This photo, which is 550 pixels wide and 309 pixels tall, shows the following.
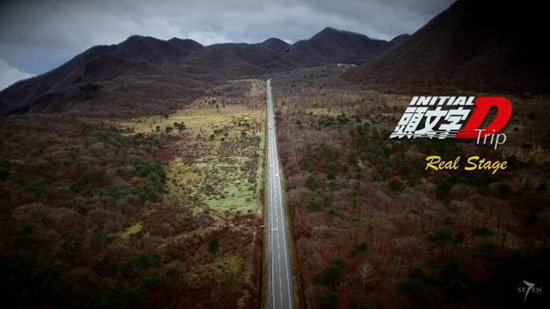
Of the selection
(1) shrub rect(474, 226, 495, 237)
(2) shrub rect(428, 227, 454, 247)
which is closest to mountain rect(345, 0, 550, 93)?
(1) shrub rect(474, 226, 495, 237)

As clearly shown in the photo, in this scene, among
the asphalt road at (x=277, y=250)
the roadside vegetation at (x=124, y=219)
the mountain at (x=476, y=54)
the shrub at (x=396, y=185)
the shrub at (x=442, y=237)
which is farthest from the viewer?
the mountain at (x=476, y=54)

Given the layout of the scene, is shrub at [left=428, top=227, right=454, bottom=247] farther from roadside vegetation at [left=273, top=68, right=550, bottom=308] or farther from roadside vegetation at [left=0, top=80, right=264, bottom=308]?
roadside vegetation at [left=0, top=80, right=264, bottom=308]

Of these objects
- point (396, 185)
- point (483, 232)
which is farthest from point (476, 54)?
point (483, 232)

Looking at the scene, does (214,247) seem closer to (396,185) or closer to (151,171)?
(151,171)

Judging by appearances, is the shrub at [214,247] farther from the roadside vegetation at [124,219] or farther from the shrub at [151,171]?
the shrub at [151,171]

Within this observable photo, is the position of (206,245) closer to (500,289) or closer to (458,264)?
(458,264)

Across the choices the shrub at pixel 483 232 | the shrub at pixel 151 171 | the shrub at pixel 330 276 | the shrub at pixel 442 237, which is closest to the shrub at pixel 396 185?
the shrub at pixel 442 237
